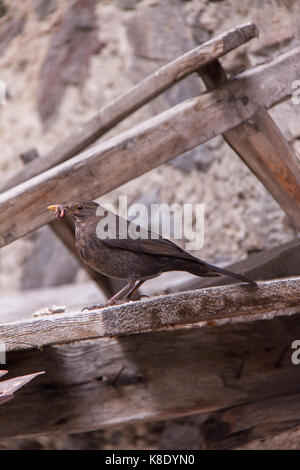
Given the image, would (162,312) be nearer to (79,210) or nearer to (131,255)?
(131,255)

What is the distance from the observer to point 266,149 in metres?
1.88

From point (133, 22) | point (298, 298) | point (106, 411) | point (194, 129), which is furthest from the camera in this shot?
point (133, 22)

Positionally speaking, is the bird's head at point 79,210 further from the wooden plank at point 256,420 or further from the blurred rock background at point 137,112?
the blurred rock background at point 137,112

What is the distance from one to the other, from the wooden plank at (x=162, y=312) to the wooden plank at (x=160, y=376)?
2.18 ft

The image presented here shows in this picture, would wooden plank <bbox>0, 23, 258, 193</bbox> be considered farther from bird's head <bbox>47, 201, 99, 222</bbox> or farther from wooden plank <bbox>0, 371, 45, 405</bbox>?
wooden plank <bbox>0, 371, 45, 405</bbox>

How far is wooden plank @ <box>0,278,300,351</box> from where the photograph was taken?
1.34m

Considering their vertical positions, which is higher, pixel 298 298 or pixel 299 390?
pixel 298 298

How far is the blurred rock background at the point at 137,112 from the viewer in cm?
300

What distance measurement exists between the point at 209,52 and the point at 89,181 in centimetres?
49

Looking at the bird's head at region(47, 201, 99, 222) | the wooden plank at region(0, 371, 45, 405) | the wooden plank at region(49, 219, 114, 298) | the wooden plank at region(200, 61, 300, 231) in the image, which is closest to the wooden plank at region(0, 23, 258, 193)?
the wooden plank at region(200, 61, 300, 231)

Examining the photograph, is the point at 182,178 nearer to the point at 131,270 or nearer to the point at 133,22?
the point at 133,22

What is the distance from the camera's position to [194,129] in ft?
5.86
